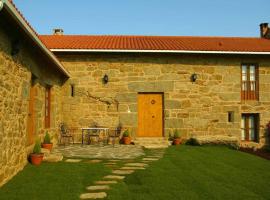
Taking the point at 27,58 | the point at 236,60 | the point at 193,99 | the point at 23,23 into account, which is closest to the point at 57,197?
the point at 23,23

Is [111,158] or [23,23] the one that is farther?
[111,158]

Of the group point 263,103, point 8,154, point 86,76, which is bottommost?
point 8,154

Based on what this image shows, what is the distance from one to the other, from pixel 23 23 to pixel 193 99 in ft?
27.4

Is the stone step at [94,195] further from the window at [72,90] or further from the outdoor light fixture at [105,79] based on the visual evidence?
the window at [72,90]

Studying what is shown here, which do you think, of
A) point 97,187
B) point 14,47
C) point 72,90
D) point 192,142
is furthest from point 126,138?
point 14,47

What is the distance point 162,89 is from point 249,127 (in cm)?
399

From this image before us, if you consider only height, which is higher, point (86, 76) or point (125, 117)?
point (86, 76)

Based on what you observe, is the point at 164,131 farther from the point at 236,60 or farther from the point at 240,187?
the point at 240,187

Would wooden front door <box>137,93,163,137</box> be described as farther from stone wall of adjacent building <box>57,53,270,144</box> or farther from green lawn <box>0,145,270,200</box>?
green lawn <box>0,145,270,200</box>

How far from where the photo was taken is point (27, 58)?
6.94 m

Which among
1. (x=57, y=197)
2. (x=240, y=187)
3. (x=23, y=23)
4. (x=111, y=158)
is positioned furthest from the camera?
(x=111, y=158)

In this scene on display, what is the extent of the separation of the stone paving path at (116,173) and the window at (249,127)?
4.97 metres

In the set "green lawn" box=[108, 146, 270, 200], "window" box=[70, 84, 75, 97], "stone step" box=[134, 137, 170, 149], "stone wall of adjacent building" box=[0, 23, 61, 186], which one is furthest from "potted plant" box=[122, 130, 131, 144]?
"stone wall of adjacent building" box=[0, 23, 61, 186]

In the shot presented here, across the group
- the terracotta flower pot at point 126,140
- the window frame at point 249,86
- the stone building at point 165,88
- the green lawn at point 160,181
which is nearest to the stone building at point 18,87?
the green lawn at point 160,181
